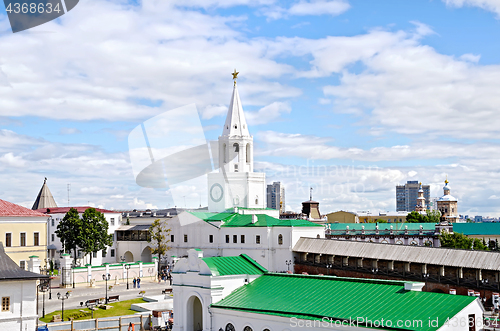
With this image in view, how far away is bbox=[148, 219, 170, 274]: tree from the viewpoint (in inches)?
2832

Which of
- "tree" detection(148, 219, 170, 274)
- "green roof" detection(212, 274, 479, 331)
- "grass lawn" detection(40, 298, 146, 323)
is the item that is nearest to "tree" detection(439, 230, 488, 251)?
"tree" detection(148, 219, 170, 274)

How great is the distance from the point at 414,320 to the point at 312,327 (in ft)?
15.9

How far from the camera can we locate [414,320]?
2289 cm

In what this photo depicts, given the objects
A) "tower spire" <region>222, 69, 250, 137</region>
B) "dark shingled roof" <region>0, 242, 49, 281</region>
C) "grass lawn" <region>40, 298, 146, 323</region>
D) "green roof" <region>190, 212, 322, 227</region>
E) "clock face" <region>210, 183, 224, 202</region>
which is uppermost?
"tower spire" <region>222, 69, 250, 137</region>

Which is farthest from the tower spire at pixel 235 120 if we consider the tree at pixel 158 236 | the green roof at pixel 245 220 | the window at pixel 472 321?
the window at pixel 472 321

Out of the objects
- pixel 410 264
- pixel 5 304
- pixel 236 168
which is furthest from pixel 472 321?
pixel 236 168

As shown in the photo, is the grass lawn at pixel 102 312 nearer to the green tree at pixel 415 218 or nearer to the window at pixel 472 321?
the window at pixel 472 321

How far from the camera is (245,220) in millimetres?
69750

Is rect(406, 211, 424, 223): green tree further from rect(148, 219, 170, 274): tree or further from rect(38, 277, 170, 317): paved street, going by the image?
rect(38, 277, 170, 317): paved street

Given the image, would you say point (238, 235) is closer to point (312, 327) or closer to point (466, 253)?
point (466, 253)

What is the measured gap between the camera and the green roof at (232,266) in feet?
103

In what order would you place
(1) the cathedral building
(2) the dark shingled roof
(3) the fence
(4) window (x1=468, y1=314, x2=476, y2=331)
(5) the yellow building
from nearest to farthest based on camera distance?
(4) window (x1=468, y1=314, x2=476, y2=331), (2) the dark shingled roof, (3) the fence, (5) the yellow building, (1) the cathedral building

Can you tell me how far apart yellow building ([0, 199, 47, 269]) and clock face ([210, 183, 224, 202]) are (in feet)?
108

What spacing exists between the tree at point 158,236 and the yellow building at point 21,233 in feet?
76.7
